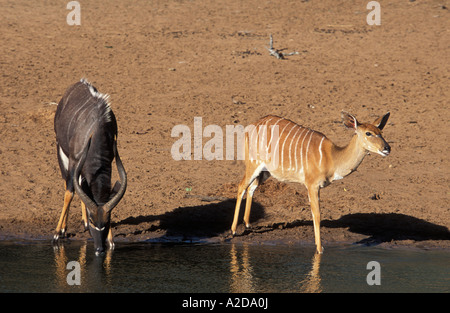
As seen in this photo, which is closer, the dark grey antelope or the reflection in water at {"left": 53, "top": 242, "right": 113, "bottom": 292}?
the reflection in water at {"left": 53, "top": 242, "right": 113, "bottom": 292}

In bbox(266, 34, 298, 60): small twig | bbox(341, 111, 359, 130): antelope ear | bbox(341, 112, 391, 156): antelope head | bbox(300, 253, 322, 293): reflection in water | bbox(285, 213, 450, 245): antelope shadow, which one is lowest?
bbox(300, 253, 322, 293): reflection in water

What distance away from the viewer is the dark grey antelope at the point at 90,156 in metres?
8.11

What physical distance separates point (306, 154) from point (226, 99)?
7100 millimetres

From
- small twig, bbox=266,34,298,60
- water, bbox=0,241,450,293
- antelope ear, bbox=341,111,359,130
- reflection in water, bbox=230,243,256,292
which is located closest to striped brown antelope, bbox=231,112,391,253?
antelope ear, bbox=341,111,359,130

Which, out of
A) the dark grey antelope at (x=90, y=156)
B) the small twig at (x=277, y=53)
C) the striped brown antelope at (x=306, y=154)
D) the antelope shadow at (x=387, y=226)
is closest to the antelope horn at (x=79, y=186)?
the dark grey antelope at (x=90, y=156)

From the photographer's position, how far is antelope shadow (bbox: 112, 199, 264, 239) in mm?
10000

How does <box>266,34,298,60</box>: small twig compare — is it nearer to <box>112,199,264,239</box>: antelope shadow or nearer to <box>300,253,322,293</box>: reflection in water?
<box>112,199,264,239</box>: antelope shadow

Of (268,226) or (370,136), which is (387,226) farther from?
(370,136)

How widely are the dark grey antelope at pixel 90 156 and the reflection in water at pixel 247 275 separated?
154 centimetres

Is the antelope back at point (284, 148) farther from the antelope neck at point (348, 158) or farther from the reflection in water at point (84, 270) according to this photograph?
the reflection in water at point (84, 270)

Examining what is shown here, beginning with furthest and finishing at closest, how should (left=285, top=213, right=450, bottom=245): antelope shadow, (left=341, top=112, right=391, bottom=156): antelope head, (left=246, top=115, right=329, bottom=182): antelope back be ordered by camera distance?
(left=285, top=213, right=450, bottom=245): antelope shadow, (left=246, top=115, right=329, bottom=182): antelope back, (left=341, top=112, right=391, bottom=156): antelope head

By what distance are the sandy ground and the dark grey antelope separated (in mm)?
1107

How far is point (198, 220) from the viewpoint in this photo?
1037 centimetres
